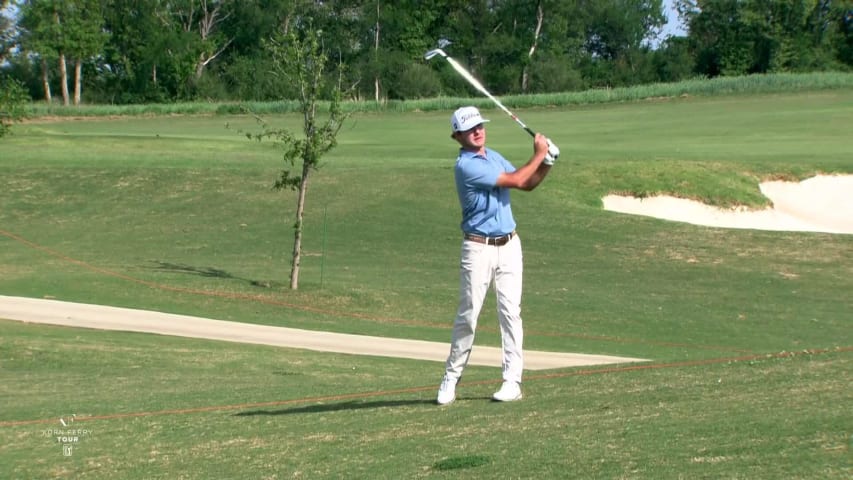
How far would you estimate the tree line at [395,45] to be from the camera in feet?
312

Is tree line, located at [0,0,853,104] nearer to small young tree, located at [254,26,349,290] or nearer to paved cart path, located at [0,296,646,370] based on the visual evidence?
small young tree, located at [254,26,349,290]

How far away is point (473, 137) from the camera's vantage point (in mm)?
9602

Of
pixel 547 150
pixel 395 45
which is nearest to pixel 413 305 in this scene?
pixel 547 150

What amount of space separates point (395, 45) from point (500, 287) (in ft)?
290

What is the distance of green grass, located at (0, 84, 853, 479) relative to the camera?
823 cm

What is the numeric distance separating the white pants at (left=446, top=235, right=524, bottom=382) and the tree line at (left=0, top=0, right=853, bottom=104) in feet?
265

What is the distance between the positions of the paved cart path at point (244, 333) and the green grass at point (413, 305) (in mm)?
850

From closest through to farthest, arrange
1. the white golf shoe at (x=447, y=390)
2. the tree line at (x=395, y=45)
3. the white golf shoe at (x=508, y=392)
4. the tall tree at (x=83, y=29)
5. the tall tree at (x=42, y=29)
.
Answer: the white golf shoe at (x=508, y=392) < the white golf shoe at (x=447, y=390) < the tall tree at (x=42, y=29) < the tall tree at (x=83, y=29) < the tree line at (x=395, y=45)

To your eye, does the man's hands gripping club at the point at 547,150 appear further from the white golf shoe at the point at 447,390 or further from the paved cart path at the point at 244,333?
the paved cart path at the point at 244,333

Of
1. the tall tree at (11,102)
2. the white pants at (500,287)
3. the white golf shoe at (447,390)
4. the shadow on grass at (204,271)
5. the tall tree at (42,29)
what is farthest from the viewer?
the tall tree at (42,29)

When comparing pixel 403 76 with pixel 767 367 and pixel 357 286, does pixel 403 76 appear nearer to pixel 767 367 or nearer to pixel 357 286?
pixel 357 286

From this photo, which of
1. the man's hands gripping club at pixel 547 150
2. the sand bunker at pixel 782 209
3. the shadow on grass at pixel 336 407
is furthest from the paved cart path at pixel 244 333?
the sand bunker at pixel 782 209

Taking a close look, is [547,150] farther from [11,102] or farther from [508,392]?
[11,102]

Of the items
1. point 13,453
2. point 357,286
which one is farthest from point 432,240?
point 13,453
